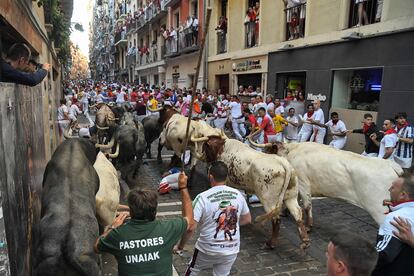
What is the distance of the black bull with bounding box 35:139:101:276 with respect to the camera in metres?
2.77

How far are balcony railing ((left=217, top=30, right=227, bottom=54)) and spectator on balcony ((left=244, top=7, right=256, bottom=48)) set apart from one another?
2431 mm

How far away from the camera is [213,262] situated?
349 centimetres

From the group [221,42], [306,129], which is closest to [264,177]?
[306,129]

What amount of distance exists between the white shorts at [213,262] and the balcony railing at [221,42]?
18.2 m

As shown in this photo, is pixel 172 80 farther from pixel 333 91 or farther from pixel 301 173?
pixel 301 173

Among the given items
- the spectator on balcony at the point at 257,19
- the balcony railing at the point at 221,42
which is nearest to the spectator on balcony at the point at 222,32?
the balcony railing at the point at 221,42

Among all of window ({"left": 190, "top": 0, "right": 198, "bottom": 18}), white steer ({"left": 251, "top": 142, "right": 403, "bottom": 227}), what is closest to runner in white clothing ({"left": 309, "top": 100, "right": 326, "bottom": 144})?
white steer ({"left": 251, "top": 142, "right": 403, "bottom": 227})

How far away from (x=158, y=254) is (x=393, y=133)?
6.39 m

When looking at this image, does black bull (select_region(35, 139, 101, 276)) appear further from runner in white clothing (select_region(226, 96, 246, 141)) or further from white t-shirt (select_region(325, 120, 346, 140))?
runner in white clothing (select_region(226, 96, 246, 141))

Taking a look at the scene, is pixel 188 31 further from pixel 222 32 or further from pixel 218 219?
pixel 218 219

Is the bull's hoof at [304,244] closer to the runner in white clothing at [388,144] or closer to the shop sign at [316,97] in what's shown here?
the runner in white clothing at [388,144]

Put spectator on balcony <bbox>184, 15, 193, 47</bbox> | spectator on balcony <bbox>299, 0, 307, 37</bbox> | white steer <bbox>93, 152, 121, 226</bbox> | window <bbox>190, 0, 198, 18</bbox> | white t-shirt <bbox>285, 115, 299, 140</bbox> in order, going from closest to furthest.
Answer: white steer <bbox>93, 152, 121, 226</bbox> < white t-shirt <bbox>285, 115, 299, 140</bbox> < spectator on balcony <bbox>299, 0, 307, 37</bbox> < spectator on balcony <bbox>184, 15, 193, 47</bbox> < window <bbox>190, 0, 198, 18</bbox>

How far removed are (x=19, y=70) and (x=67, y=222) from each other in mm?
2434

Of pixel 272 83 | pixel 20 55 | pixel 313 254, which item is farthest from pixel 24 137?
pixel 272 83
